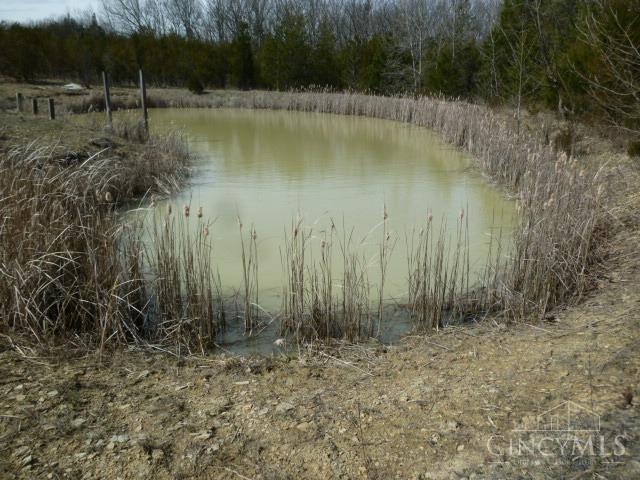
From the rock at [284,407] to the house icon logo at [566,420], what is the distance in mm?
721

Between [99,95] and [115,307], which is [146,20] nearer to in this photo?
[99,95]

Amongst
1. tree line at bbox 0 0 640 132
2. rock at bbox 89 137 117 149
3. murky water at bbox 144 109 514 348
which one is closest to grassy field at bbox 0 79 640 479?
murky water at bbox 144 109 514 348

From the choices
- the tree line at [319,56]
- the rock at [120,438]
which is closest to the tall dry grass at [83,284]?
the rock at [120,438]

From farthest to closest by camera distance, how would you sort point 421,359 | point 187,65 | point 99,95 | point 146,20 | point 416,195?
point 146,20 < point 187,65 < point 99,95 < point 416,195 < point 421,359

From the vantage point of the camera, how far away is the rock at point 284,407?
1870 mm

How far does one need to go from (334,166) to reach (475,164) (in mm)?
1758

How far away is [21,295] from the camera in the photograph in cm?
230

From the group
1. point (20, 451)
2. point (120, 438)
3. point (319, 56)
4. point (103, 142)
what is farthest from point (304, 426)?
point (319, 56)

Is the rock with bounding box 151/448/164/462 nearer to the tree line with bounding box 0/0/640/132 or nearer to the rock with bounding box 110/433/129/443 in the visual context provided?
the rock with bounding box 110/433/129/443

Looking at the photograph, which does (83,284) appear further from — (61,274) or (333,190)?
(333,190)

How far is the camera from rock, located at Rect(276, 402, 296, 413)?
1870mm

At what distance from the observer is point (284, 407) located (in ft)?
6.21

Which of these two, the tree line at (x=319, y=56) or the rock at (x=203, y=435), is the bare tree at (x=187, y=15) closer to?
the tree line at (x=319, y=56)

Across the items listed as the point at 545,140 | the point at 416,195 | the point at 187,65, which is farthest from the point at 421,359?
the point at 187,65
